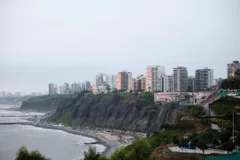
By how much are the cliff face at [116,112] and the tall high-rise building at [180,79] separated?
5976 mm

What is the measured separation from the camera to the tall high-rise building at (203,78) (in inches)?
2226

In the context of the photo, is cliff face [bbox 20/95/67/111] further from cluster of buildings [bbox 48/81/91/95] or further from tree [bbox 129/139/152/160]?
tree [bbox 129/139/152/160]

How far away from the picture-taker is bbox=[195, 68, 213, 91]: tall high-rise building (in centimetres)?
5653

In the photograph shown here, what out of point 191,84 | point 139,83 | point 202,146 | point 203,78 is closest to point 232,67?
point 203,78

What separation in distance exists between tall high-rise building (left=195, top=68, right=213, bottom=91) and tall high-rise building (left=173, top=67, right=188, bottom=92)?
1.88 m

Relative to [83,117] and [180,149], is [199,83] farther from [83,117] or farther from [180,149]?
[180,149]

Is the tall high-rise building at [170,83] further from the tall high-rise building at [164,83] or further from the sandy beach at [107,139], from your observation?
the sandy beach at [107,139]

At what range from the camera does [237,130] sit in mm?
18875

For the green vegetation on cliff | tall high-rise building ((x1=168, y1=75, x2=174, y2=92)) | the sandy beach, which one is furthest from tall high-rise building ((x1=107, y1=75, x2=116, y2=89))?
the green vegetation on cliff

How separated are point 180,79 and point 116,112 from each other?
38.1 ft

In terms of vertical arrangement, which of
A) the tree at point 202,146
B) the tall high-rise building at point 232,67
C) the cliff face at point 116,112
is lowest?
the cliff face at point 116,112

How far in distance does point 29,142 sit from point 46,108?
57066mm

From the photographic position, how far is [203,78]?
56.8 meters

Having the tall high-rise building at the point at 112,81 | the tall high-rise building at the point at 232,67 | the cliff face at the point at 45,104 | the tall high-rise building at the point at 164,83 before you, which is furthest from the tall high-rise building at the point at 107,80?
the tall high-rise building at the point at 232,67
